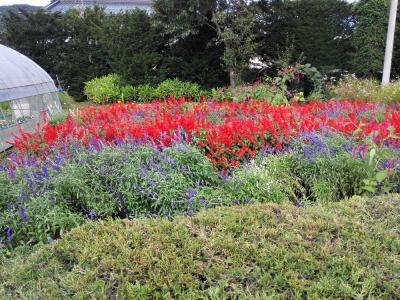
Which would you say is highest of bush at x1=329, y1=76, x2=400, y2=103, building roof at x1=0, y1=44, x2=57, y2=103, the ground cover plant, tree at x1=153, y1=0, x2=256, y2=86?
tree at x1=153, y1=0, x2=256, y2=86

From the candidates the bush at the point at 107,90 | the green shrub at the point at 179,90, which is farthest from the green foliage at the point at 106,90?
the green shrub at the point at 179,90

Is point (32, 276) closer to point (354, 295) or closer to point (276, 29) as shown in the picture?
point (354, 295)

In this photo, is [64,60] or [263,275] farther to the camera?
[64,60]

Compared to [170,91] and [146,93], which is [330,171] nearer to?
[170,91]

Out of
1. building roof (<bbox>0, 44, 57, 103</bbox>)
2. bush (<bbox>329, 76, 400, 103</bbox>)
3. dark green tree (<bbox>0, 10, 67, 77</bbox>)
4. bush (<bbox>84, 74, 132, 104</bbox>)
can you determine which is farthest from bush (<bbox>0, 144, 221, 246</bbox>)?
dark green tree (<bbox>0, 10, 67, 77</bbox>)

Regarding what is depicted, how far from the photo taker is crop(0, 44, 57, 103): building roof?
8.23 metres

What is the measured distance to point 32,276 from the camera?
2033 millimetres

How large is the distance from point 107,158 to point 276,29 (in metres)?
11.3

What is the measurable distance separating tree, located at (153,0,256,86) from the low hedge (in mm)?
10503

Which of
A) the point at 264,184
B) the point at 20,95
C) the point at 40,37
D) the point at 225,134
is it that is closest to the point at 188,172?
the point at 264,184

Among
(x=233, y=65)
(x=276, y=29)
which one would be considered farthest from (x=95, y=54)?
(x=276, y=29)

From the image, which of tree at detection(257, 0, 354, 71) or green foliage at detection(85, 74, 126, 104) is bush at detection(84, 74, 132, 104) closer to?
green foliage at detection(85, 74, 126, 104)

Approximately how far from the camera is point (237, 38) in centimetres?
1208

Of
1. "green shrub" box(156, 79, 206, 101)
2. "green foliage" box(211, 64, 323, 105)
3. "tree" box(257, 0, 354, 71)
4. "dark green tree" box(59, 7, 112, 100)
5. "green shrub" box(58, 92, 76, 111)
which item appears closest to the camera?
"green foliage" box(211, 64, 323, 105)
